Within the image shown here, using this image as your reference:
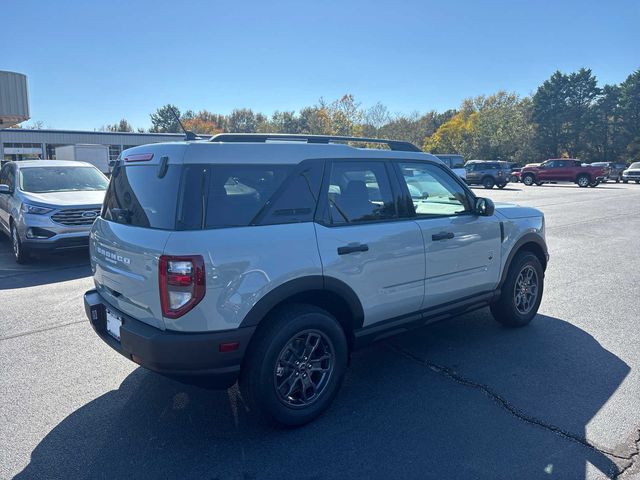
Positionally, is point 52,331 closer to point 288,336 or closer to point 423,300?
point 288,336

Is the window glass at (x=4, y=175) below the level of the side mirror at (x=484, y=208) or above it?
below

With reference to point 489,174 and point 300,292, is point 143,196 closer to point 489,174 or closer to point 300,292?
point 300,292

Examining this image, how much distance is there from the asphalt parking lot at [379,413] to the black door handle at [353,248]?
113 centimetres

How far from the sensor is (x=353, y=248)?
3340mm

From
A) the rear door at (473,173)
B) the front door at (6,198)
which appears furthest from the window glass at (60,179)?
the rear door at (473,173)

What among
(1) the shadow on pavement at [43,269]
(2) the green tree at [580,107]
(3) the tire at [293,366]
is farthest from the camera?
(2) the green tree at [580,107]

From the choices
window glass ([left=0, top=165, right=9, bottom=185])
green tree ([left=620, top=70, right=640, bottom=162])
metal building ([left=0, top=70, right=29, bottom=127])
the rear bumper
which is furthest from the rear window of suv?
green tree ([left=620, top=70, right=640, bottom=162])

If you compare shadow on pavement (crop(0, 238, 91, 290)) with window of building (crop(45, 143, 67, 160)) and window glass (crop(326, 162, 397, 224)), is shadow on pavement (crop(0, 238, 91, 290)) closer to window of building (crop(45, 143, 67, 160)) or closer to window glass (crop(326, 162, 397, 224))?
window glass (crop(326, 162, 397, 224))

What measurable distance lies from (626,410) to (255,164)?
122 inches

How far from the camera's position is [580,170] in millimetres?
31469

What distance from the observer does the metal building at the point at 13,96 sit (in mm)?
21062

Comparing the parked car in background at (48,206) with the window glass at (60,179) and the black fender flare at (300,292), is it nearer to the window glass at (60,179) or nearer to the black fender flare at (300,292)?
the window glass at (60,179)

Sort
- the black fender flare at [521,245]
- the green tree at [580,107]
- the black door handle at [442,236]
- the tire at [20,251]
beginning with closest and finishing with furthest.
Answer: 1. the black door handle at [442,236]
2. the black fender flare at [521,245]
3. the tire at [20,251]
4. the green tree at [580,107]

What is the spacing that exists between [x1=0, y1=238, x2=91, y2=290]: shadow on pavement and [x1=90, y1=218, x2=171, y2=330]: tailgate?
4.20 meters
